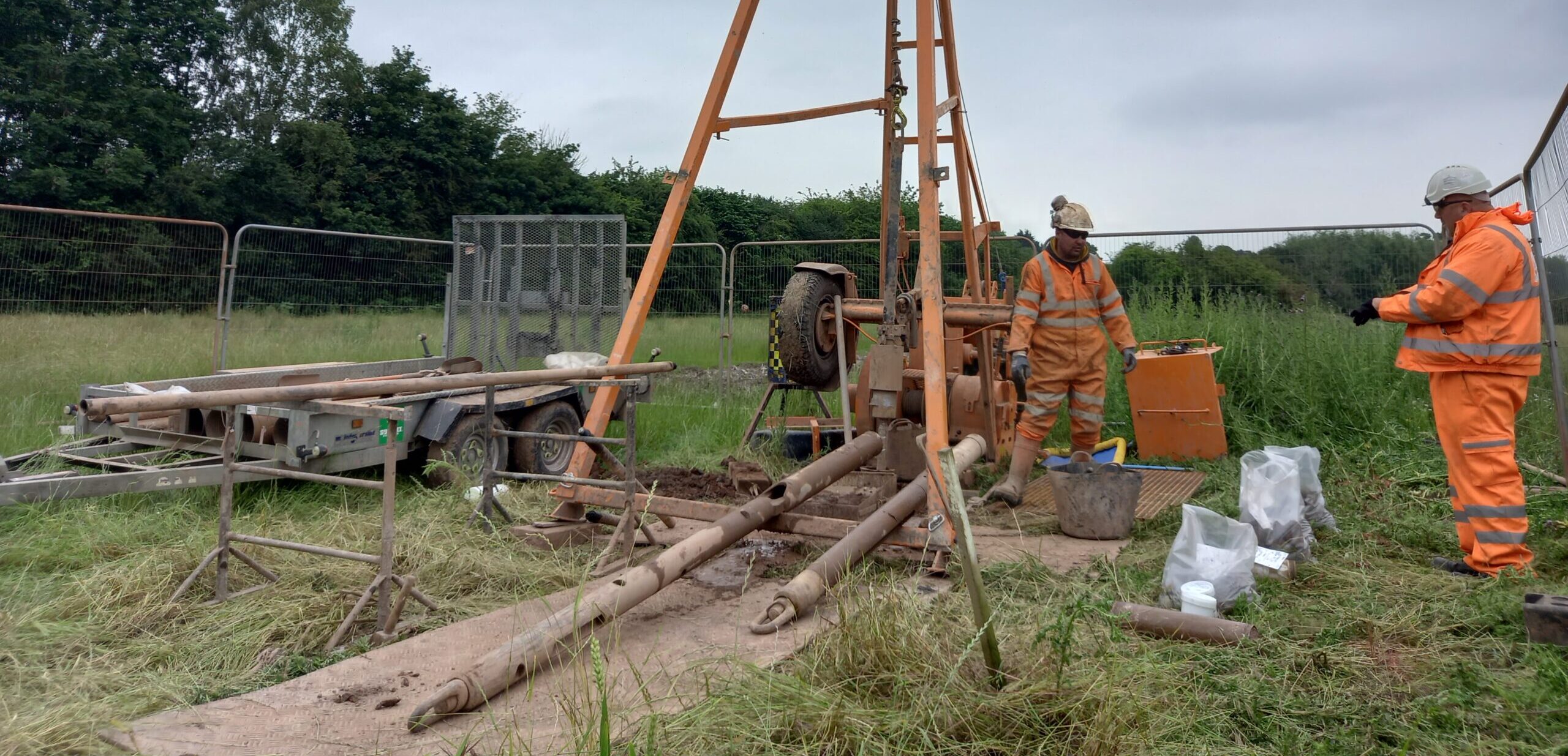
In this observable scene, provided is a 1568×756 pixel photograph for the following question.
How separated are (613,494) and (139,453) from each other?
292 cm

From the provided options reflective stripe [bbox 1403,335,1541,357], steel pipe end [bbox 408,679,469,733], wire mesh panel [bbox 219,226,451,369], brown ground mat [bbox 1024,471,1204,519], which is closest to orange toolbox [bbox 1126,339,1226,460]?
brown ground mat [bbox 1024,471,1204,519]

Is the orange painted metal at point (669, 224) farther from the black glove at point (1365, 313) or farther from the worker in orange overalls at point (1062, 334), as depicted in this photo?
the black glove at point (1365, 313)

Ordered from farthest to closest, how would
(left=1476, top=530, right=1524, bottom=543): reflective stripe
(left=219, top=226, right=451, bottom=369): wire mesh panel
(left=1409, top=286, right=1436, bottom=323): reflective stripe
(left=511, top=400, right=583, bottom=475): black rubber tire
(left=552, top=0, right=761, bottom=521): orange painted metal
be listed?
(left=219, top=226, right=451, bottom=369): wire mesh panel < (left=511, top=400, right=583, bottom=475): black rubber tire < (left=552, top=0, right=761, bottom=521): orange painted metal < (left=1409, top=286, right=1436, bottom=323): reflective stripe < (left=1476, top=530, right=1524, bottom=543): reflective stripe

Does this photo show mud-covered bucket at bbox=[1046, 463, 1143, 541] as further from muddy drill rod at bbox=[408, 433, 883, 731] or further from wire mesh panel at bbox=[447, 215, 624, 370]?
wire mesh panel at bbox=[447, 215, 624, 370]

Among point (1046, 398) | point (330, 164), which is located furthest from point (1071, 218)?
point (330, 164)

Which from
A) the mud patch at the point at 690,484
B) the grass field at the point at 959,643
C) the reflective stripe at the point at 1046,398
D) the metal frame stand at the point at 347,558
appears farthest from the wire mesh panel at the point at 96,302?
the reflective stripe at the point at 1046,398

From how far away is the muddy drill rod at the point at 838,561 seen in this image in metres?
3.61

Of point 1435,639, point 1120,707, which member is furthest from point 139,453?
point 1435,639

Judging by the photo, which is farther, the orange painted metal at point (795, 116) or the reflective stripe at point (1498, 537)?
the orange painted metal at point (795, 116)

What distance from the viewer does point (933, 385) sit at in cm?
468

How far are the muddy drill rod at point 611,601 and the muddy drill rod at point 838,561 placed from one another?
1.08 ft

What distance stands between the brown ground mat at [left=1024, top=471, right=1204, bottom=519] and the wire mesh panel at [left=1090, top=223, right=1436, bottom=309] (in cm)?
358

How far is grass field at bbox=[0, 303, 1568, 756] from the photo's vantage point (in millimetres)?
2490

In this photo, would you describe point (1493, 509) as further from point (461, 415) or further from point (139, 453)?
point (139, 453)
